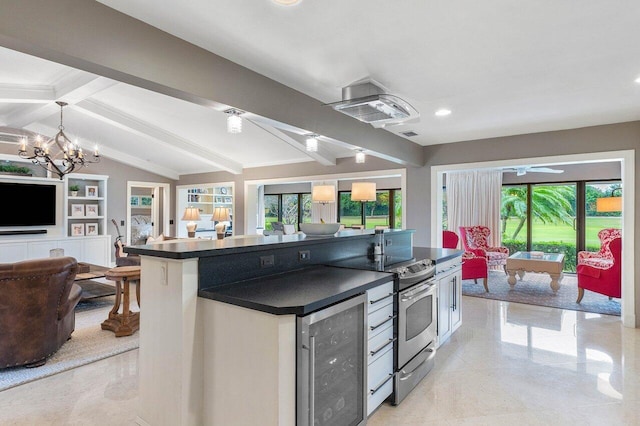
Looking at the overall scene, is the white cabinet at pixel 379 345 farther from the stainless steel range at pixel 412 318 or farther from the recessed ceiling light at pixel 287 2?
the recessed ceiling light at pixel 287 2

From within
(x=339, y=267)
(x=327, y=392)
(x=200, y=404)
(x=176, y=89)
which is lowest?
(x=200, y=404)

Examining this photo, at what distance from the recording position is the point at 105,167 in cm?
821

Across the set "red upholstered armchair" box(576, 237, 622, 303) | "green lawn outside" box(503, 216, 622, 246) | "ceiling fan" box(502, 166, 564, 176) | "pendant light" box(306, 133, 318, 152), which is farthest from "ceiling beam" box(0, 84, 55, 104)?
"green lawn outside" box(503, 216, 622, 246)

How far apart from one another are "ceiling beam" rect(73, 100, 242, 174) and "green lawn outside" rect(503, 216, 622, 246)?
259 inches

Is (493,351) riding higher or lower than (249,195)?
lower

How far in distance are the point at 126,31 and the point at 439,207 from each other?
16.1ft

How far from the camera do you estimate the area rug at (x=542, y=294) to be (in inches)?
193

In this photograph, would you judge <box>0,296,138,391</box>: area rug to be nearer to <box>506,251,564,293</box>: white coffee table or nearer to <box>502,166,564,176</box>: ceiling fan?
<box>506,251,564,293</box>: white coffee table

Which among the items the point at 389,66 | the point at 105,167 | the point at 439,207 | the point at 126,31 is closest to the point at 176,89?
the point at 126,31

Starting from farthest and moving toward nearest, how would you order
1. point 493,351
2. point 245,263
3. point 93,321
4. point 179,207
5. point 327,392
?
point 179,207
point 93,321
point 493,351
point 245,263
point 327,392

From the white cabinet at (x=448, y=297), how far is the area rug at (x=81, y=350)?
2990 millimetres

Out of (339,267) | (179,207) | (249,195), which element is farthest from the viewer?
(179,207)

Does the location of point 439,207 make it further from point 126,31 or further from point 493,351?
point 126,31

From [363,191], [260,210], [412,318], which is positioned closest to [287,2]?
[412,318]
